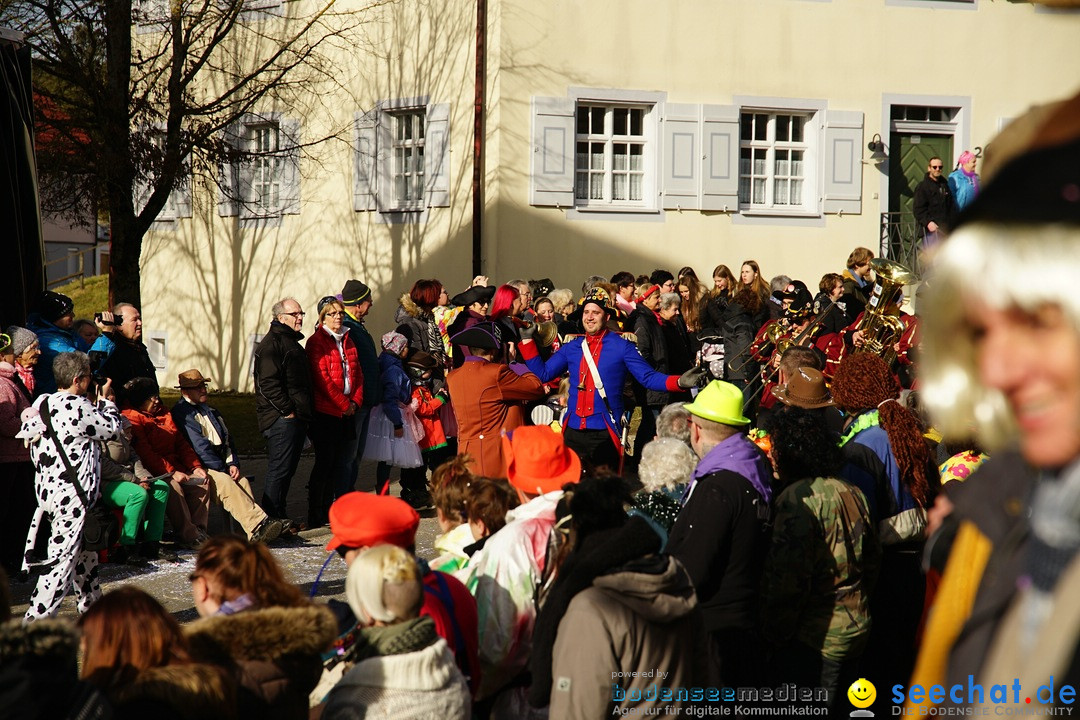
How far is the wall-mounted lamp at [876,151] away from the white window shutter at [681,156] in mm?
2715

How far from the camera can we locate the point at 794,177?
18.4 meters

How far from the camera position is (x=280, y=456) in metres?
9.63

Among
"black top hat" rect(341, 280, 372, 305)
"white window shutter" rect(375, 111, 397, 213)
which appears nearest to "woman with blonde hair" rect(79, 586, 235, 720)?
"black top hat" rect(341, 280, 372, 305)

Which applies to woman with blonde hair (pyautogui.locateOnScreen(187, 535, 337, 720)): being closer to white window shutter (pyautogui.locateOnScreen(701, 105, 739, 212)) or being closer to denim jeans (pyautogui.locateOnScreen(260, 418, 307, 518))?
denim jeans (pyautogui.locateOnScreen(260, 418, 307, 518))

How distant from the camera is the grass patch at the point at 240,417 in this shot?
45.5ft

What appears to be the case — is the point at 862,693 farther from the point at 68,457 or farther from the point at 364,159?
the point at 364,159

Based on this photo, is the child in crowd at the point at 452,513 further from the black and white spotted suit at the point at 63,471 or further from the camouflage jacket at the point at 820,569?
the black and white spotted suit at the point at 63,471

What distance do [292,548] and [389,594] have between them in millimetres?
5911

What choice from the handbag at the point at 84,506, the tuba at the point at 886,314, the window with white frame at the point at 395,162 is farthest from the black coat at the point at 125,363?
the window with white frame at the point at 395,162

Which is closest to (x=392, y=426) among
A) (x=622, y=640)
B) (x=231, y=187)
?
(x=622, y=640)

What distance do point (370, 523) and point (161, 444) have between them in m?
5.54

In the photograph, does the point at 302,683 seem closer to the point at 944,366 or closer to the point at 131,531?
the point at 944,366

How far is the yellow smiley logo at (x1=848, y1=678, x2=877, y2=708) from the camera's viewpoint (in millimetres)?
5219

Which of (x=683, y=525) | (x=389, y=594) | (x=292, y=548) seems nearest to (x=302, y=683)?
(x=389, y=594)
